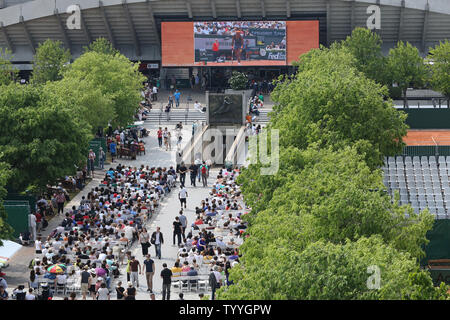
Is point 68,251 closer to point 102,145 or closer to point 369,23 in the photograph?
point 102,145

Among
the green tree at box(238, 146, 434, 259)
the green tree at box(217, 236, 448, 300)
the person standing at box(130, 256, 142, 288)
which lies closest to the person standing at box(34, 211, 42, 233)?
the person standing at box(130, 256, 142, 288)

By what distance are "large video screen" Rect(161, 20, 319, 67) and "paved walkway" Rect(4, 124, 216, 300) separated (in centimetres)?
1888

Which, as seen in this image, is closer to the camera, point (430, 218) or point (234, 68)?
point (430, 218)

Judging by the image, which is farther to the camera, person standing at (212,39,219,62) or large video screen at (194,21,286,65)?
person standing at (212,39,219,62)

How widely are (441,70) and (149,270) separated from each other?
40.6 metres

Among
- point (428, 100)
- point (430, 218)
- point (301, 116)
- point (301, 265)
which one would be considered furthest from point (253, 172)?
point (428, 100)

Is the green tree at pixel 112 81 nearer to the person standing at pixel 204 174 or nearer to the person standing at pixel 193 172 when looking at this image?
the person standing at pixel 193 172

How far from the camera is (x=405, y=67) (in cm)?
6556

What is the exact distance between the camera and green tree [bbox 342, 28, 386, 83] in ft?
214

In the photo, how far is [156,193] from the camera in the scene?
4125 cm

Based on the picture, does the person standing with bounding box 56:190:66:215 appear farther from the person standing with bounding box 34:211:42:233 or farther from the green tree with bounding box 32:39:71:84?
the green tree with bounding box 32:39:71:84

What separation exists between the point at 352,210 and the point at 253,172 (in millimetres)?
9898
